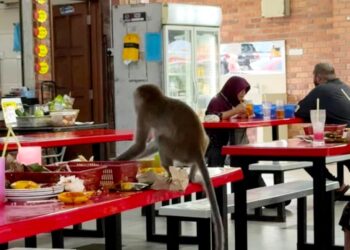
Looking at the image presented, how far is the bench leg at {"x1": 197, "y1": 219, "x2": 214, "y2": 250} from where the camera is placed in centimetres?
356

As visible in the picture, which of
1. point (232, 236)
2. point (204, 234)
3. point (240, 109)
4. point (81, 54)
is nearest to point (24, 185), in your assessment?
point (204, 234)

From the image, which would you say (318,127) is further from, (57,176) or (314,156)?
(57,176)

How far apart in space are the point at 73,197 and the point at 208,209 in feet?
4.59

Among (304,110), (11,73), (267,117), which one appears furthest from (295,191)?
(11,73)

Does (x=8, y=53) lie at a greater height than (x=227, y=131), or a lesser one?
greater

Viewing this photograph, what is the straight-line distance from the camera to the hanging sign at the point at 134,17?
31.5 ft

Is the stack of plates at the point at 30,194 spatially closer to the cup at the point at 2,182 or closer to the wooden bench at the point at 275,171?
the cup at the point at 2,182

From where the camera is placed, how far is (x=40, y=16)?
8.71 metres

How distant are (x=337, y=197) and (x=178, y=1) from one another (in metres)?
6.34

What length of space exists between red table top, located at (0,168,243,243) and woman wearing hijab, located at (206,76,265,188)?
372cm

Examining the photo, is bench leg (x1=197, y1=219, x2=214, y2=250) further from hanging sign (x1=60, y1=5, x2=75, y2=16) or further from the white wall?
hanging sign (x1=60, y1=5, x2=75, y2=16)

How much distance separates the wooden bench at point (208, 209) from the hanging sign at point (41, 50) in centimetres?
436

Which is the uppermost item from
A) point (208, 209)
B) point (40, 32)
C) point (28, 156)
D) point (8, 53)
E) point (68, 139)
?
point (40, 32)

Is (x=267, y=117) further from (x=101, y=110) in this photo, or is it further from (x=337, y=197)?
(x=101, y=110)
